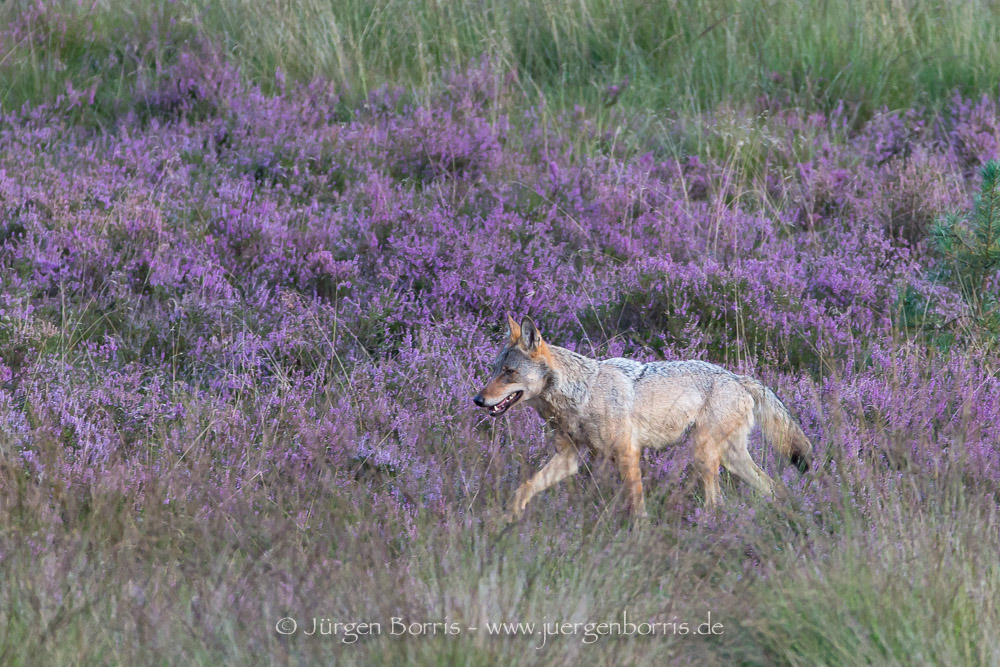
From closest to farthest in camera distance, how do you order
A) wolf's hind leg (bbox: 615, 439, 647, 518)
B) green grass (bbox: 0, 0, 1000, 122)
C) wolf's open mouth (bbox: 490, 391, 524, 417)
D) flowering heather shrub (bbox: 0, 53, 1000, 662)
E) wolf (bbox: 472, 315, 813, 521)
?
→ flowering heather shrub (bbox: 0, 53, 1000, 662)
wolf's hind leg (bbox: 615, 439, 647, 518)
wolf's open mouth (bbox: 490, 391, 524, 417)
wolf (bbox: 472, 315, 813, 521)
green grass (bbox: 0, 0, 1000, 122)

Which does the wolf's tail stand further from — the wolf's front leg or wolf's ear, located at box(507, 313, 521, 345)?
wolf's ear, located at box(507, 313, 521, 345)

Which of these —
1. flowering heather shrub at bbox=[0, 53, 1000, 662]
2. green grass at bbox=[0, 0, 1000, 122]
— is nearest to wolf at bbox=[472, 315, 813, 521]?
flowering heather shrub at bbox=[0, 53, 1000, 662]

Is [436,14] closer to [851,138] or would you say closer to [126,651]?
[851,138]

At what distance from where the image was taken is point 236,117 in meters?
8.27

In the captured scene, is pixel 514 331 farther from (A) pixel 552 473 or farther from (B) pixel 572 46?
(B) pixel 572 46

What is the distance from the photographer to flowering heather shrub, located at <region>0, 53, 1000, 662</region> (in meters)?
3.50

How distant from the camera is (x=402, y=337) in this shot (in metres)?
6.11

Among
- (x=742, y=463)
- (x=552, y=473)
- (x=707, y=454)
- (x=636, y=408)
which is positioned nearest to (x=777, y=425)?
(x=742, y=463)

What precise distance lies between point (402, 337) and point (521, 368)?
1.55 meters

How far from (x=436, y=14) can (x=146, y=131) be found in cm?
287

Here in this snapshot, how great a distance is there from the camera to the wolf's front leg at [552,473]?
4.16 m

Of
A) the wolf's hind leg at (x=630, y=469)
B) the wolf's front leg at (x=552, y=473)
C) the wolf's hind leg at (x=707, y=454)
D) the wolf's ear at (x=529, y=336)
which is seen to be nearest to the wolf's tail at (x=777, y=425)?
the wolf's hind leg at (x=707, y=454)

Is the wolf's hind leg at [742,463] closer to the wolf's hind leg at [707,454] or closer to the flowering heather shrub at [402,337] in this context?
the wolf's hind leg at [707,454]

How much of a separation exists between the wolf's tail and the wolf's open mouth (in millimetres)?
991
